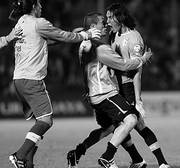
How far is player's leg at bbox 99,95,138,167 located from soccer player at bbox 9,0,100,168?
844mm

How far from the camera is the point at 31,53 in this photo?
9.23m

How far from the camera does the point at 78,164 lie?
10.9 meters

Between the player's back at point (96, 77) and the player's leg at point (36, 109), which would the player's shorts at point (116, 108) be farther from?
the player's leg at point (36, 109)

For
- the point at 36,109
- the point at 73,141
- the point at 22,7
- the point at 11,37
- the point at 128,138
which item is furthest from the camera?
the point at 73,141

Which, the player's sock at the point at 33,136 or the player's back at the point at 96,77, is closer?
the player's sock at the point at 33,136

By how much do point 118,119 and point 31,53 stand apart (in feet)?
4.64

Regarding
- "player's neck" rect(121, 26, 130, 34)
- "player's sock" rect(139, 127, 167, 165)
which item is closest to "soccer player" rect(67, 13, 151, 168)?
"player's sock" rect(139, 127, 167, 165)

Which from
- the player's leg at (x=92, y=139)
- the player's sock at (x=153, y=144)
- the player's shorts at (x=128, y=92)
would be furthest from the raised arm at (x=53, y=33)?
the player's sock at (x=153, y=144)

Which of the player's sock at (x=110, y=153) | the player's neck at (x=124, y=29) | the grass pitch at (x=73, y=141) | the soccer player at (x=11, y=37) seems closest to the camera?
the soccer player at (x=11, y=37)

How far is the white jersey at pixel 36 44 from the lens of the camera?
30.2 feet

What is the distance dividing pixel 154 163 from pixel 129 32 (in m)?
2.02

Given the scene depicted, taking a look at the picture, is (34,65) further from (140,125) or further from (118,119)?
(140,125)

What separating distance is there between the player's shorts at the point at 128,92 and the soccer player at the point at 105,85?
41 centimetres

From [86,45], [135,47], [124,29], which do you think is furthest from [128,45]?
[86,45]
